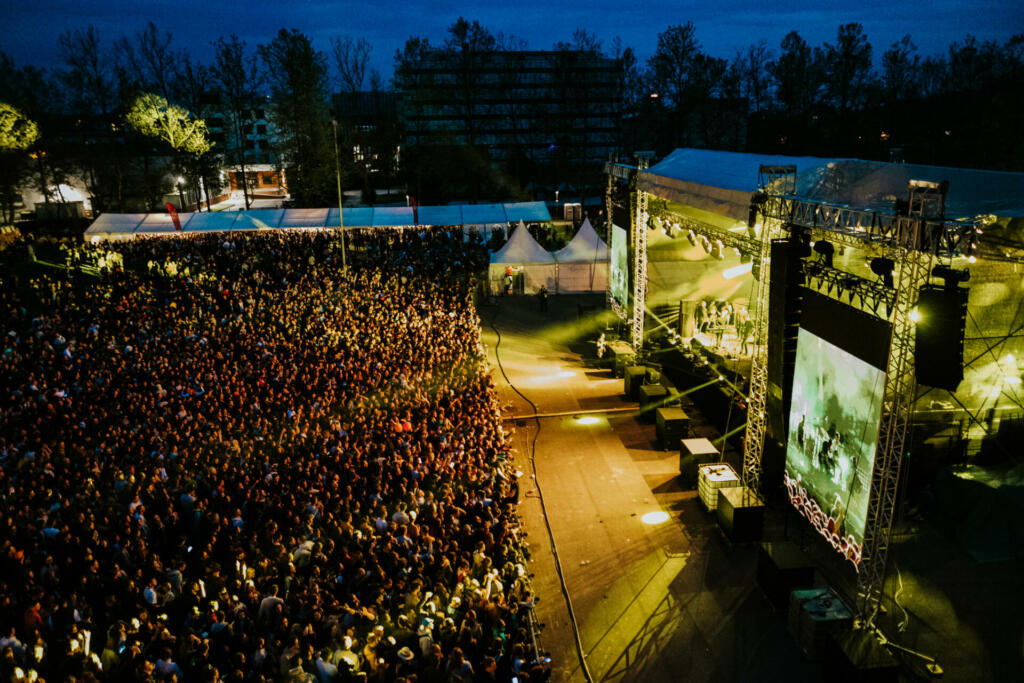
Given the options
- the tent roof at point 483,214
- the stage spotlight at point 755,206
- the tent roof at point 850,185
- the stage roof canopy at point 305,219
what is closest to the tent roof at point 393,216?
the stage roof canopy at point 305,219

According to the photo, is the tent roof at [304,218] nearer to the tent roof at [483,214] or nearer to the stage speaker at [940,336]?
the tent roof at [483,214]

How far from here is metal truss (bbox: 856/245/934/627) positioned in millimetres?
5758

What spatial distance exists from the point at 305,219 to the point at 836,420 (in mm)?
21847

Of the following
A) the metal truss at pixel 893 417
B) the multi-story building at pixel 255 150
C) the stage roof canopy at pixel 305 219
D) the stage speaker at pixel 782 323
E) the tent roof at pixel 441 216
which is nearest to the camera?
the metal truss at pixel 893 417

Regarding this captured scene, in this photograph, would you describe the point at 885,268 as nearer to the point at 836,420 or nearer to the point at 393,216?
the point at 836,420

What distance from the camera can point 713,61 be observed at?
4281 cm

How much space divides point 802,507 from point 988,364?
360cm

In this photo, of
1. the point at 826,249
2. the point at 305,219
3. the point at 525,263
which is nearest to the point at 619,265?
the point at 525,263

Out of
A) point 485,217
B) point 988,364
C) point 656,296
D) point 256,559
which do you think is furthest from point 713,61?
point 256,559

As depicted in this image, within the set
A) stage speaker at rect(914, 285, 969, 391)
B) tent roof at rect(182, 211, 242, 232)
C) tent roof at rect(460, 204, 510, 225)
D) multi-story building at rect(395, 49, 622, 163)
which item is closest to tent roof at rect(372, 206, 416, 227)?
tent roof at rect(460, 204, 510, 225)

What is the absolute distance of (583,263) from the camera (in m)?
21.2

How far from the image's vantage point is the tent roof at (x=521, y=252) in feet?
67.9

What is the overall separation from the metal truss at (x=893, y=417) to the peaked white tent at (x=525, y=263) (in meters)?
14.8

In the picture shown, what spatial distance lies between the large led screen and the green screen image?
779cm
